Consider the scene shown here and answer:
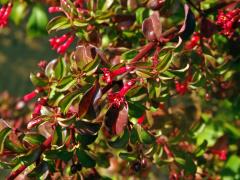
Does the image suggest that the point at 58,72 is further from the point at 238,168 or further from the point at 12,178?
the point at 238,168

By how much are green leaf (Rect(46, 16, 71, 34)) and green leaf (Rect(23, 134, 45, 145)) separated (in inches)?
14.3

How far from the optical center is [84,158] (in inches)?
56.5

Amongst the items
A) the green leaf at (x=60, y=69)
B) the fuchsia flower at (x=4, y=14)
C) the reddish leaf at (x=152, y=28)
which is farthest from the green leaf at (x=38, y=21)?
the reddish leaf at (x=152, y=28)

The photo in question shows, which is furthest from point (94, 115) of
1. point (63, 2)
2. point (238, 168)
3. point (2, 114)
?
point (2, 114)

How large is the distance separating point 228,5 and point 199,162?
A: 0.56 metres

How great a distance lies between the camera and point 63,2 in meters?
1.54

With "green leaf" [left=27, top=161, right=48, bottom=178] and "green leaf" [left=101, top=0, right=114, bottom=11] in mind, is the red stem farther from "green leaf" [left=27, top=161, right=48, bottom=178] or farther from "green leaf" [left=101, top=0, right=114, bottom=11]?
"green leaf" [left=101, top=0, right=114, bottom=11]

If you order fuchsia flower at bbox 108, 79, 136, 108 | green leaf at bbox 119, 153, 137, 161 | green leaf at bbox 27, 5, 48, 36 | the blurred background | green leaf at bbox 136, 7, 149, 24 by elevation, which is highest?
fuchsia flower at bbox 108, 79, 136, 108

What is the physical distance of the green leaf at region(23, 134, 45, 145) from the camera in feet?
4.51

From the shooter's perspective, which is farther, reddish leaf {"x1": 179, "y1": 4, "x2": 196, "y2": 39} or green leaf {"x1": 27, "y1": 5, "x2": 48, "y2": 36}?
green leaf {"x1": 27, "y1": 5, "x2": 48, "y2": 36}

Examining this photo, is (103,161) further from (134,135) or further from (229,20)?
(229,20)

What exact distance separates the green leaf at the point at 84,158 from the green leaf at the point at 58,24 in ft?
1.31

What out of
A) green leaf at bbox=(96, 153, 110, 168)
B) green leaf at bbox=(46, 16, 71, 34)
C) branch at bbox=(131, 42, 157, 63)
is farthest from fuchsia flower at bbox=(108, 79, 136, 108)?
green leaf at bbox=(96, 153, 110, 168)

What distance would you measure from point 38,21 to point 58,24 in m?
1.11
